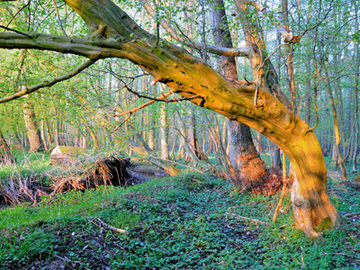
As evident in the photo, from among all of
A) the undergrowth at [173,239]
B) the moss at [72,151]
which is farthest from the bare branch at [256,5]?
the moss at [72,151]

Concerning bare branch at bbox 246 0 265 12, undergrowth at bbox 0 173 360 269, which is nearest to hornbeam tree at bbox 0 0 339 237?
undergrowth at bbox 0 173 360 269

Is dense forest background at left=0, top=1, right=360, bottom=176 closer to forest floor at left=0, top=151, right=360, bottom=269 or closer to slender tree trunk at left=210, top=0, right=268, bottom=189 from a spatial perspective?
slender tree trunk at left=210, top=0, right=268, bottom=189

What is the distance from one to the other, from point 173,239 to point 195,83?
9.50 feet

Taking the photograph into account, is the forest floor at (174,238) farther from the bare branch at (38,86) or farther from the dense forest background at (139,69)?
the bare branch at (38,86)

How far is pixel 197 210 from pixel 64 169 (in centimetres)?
561

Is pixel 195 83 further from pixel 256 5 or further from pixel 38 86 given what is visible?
pixel 256 5

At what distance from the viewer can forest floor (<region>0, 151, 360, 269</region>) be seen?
3.60 meters

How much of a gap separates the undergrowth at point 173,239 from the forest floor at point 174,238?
13 mm

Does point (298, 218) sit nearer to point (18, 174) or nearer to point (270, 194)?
point (270, 194)

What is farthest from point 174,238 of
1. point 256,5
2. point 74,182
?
point 74,182

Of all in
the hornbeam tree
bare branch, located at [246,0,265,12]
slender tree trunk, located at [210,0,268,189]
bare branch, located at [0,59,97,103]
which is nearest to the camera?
bare branch, located at [0,59,97,103]

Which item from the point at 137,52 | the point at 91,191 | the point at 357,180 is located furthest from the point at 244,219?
the point at 91,191

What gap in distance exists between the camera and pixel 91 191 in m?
8.84

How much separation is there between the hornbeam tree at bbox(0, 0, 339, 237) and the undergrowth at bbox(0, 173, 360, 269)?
591 mm
